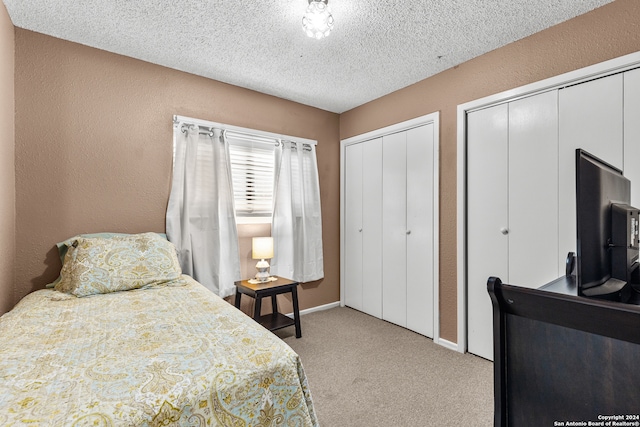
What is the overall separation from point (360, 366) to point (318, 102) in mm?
2758

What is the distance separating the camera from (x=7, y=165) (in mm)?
2002

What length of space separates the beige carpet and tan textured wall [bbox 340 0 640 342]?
0.42 metres

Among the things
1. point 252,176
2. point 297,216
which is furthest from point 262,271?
point 252,176

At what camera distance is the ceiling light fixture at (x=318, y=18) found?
5.88 ft

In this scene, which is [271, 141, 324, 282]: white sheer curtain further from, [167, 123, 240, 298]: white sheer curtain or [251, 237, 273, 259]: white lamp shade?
[167, 123, 240, 298]: white sheer curtain

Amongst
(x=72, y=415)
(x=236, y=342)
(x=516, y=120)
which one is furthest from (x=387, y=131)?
(x=72, y=415)

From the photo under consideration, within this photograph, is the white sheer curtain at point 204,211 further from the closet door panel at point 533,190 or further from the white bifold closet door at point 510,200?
the closet door panel at point 533,190

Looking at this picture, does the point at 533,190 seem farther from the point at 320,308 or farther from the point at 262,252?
the point at 320,308

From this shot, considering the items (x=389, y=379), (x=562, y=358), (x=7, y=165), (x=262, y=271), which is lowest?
(x=389, y=379)

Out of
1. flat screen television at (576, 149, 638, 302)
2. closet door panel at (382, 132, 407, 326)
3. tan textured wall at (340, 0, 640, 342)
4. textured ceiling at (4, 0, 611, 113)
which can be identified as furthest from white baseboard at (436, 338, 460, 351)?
textured ceiling at (4, 0, 611, 113)

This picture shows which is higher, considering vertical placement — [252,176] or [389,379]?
[252,176]

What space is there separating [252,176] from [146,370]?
7.94ft

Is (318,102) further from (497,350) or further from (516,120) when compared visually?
(497,350)

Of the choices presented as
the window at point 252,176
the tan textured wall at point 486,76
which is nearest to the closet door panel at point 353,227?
the tan textured wall at point 486,76
